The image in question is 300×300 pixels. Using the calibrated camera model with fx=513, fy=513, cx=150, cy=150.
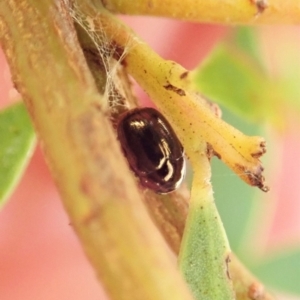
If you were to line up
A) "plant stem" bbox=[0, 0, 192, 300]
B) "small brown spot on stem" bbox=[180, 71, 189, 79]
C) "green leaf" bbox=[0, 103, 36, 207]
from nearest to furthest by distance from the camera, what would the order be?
1. "plant stem" bbox=[0, 0, 192, 300]
2. "small brown spot on stem" bbox=[180, 71, 189, 79]
3. "green leaf" bbox=[0, 103, 36, 207]

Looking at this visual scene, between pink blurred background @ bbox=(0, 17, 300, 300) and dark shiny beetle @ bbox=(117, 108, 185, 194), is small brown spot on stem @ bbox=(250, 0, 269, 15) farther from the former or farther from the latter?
pink blurred background @ bbox=(0, 17, 300, 300)

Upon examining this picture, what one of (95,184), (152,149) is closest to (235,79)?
(152,149)

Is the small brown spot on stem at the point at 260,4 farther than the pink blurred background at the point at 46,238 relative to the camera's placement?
No

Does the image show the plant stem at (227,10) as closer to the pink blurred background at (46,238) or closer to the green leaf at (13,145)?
the green leaf at (13,145)

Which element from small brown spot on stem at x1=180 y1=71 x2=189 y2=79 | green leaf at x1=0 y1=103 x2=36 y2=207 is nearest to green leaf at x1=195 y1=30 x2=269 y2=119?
small brown spot on stem at x1=180 y1=71 x2=189 y2=79

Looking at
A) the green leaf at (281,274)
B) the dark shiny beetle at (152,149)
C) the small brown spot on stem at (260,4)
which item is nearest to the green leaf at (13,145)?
the dark shiny beetle at (152,149)

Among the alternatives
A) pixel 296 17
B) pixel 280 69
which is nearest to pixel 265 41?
pixel 280 69

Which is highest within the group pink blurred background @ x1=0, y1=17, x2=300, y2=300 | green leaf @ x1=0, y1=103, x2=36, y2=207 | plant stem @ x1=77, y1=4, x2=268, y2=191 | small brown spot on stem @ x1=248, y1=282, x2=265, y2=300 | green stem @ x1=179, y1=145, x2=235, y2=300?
pink blurred background @ x1=0, y1=17, x2=300, y2=300
